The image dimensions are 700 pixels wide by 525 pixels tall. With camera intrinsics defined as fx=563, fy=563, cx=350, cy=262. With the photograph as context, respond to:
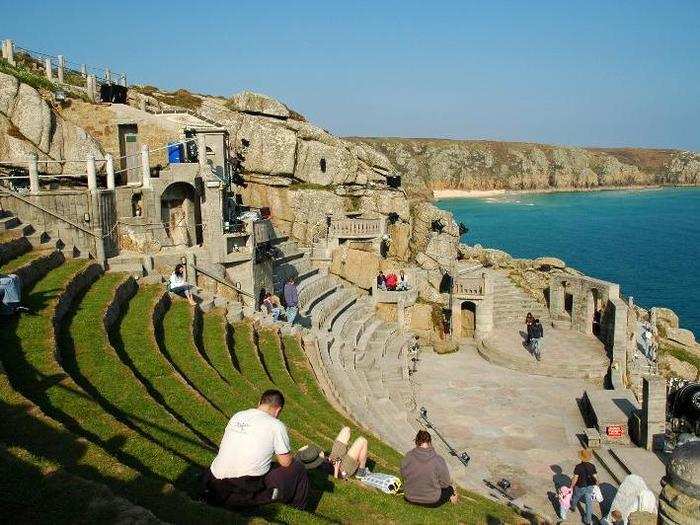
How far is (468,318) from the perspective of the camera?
28734mm

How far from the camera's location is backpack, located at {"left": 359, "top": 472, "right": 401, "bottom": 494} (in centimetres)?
877

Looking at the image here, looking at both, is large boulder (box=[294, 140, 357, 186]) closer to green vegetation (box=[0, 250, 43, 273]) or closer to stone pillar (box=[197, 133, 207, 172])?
stone pillar (box=[197, 133, 207, 172])

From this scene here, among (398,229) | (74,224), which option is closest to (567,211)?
(398,229)

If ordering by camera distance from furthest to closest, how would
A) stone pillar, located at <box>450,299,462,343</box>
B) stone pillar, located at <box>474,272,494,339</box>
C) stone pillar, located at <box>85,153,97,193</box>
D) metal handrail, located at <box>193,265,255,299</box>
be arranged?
stone pillar, located at <box>450,299,462,343</box>
stone pillar, located at <box>474,272,494,339</box>
metal handrail, located at <box>193,265,255,299</box>
stone pillar, located at <box>85,153,97,193</box>

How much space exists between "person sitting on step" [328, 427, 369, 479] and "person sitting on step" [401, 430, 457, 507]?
102cm

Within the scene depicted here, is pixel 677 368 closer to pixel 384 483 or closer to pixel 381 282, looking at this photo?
pixel 381 282

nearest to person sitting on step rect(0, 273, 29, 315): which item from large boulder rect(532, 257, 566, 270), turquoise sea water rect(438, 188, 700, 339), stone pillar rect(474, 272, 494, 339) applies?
stone pillar rect(474, 272, 494, 339)

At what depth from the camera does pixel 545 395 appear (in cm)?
2175

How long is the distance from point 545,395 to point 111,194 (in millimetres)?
17624

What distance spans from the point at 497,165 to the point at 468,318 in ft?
530

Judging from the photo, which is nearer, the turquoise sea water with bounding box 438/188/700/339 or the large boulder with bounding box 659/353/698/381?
the large boulder with bounding box 659/353/698/381

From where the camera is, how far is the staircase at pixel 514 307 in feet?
96.6

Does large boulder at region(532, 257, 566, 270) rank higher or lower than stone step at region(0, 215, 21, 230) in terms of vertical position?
lower

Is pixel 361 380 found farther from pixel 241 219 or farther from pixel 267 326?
pixel 241 219
